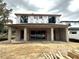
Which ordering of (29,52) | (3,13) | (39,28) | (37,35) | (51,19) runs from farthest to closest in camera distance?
(3,13) < (37,35) < (51,19) < (39,28) < (29,52)

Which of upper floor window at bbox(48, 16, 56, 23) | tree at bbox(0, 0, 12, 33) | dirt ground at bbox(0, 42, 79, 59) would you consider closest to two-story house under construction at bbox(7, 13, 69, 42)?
upper floor window at bbox(48, 16, 56, 23)

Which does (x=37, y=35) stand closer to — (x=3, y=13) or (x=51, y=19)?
(x=51, y=19)

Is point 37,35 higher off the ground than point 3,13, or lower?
lower

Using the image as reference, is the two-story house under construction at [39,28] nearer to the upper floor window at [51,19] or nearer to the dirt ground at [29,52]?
the upper floor window at [51,19]

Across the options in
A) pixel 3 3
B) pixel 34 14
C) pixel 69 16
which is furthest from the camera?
pixel 69 16

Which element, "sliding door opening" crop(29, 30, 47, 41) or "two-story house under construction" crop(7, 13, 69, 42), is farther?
"sliding door opening" crop(29, 30, 47, 41)

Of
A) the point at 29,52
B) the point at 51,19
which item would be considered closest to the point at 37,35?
the point at 51,19

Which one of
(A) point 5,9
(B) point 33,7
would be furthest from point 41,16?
(A) point 5,9

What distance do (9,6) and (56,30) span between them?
15858 mm

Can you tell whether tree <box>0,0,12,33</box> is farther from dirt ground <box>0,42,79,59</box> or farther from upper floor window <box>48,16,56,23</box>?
dirt ground <box>0,42,79,59</box>

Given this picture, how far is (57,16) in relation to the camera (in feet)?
72.7

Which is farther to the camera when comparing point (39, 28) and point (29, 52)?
point (39, 28)

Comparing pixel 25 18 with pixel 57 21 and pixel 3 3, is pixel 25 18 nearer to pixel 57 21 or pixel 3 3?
pixel 57 21

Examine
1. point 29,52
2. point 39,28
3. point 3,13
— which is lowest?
point 29,52
